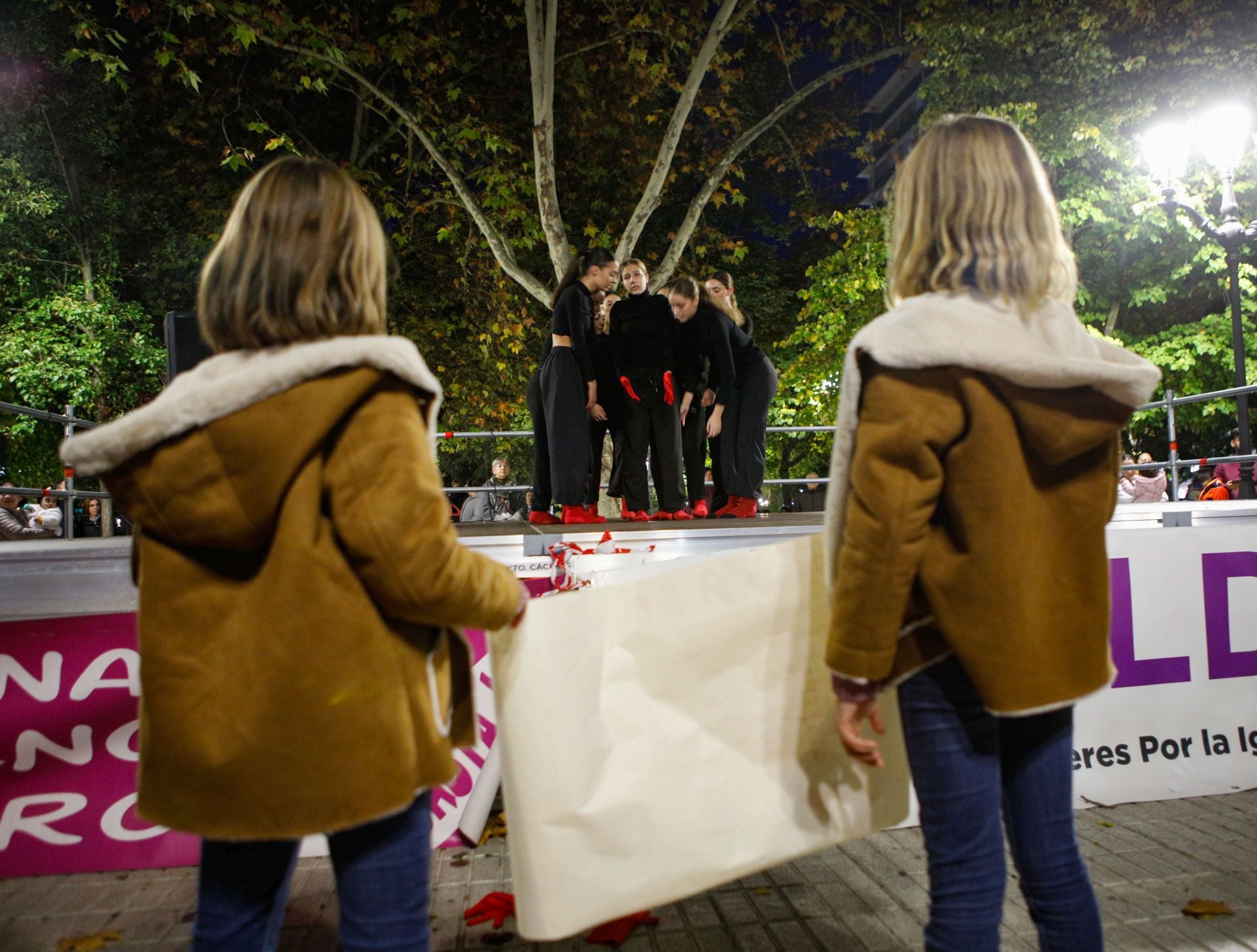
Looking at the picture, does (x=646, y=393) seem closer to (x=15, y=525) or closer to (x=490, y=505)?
(x=490, y=505)

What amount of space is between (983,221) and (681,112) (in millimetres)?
10949

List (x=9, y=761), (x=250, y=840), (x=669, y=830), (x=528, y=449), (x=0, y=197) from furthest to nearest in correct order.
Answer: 1. (x=528, y=449)
2. (x=0, y=197)
3. (x=9, y=761)
4. (x=669, y=830)
5. (x=250, y=840)

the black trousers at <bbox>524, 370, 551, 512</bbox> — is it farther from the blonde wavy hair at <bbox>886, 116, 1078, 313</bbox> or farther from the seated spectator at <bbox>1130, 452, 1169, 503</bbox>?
the seated spectator at <bbox>1130, 452, 1169, 503</bbox>

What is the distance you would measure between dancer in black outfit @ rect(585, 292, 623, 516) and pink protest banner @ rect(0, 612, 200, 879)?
4.32 meters

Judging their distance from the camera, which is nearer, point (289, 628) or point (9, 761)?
point (289, 628)

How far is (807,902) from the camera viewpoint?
291 cm

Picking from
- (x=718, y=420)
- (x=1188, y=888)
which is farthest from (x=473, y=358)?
(x=1188, y=888)

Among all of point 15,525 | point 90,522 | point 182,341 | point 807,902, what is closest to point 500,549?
point 182,341

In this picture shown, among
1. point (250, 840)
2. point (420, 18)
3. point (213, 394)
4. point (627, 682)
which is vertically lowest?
point (250, 840)

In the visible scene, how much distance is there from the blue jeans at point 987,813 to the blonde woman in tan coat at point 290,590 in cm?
83

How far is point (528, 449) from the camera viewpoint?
86.9 ft

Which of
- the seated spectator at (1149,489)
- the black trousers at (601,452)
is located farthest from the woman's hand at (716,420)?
the seated spectator at (1149,489)

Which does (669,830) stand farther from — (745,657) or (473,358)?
(473,358)

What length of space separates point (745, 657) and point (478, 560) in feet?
2.16
